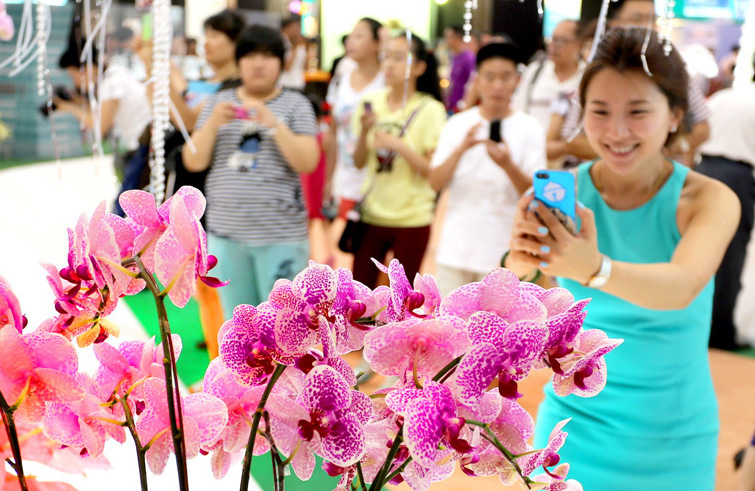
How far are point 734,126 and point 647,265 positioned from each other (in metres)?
2.30

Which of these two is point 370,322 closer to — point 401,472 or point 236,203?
point 401,472

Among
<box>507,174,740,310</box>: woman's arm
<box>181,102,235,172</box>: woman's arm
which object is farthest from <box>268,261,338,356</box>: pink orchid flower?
<box>181,102,235,172</box>: woman's arm

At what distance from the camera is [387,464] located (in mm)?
447

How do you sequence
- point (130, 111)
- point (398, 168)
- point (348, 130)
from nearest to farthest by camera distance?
point (398, 168), point (130, 111), point (348, 130)

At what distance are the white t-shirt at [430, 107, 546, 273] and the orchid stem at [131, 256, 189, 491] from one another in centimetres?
180

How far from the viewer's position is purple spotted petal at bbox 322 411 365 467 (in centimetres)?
43

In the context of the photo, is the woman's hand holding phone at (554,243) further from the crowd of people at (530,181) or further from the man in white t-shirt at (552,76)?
the man in white t-shirt at (552,76)

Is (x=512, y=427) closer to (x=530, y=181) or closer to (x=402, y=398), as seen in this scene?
(x=402, y=398)

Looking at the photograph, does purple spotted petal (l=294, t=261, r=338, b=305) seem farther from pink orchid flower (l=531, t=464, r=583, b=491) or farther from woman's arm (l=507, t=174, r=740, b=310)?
woman's arm (l=507, t=174, r=740, b=310)

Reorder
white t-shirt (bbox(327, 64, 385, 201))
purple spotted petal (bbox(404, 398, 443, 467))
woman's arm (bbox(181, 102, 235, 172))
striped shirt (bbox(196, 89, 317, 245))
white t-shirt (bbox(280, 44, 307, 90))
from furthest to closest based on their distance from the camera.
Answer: white t-shirt (bbox(280, 44, 307, 90)) < white t-shirt (bbox(327, 64, 385, 201)) < striped shirt (bbox(196, 89, 317, 245)) < woman's arm (bbox(181, 102, 235, 172)) < purple spotted petal (bbox(404, 398, 443, 467))

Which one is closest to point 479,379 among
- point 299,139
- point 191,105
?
point 299,139

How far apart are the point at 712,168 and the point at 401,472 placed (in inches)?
118

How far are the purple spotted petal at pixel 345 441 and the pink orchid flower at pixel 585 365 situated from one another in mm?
130

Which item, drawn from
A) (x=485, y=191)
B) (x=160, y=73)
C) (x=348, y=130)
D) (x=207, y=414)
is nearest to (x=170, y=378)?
(x=207, y=414)
